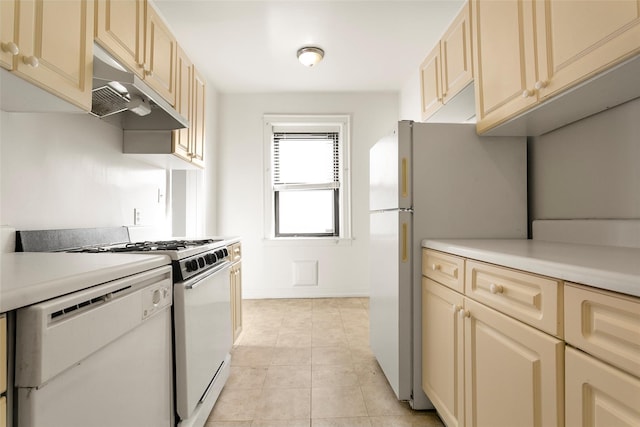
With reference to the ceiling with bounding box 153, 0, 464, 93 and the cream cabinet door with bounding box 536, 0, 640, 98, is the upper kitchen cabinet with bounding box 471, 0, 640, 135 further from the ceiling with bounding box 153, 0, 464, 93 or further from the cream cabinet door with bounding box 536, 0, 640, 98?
the ceiling with bounding box 153, 0, 464, 93

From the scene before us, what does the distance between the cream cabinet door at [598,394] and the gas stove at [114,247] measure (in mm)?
1290

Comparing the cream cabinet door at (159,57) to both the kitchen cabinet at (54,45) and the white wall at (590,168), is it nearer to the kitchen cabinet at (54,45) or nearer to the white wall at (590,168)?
the kitchen cabinet at (54,45)

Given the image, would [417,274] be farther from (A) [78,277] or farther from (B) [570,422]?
(A) [78,277]

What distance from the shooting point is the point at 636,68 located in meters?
0.92

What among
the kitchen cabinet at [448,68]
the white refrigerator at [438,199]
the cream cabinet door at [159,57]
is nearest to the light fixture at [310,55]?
the kitchen cabinet at [448,68]

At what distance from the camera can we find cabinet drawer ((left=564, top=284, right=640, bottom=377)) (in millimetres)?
579

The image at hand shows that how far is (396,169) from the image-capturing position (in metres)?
1.62

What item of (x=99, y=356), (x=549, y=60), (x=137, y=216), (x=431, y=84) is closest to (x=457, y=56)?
(x=431, y=84)

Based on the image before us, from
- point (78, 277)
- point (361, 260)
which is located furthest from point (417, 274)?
point (361, 260)

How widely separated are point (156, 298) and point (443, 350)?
1.23 meters

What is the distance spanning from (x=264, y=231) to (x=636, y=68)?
3479mm

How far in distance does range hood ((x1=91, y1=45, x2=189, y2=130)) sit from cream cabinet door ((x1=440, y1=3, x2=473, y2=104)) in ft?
5.42

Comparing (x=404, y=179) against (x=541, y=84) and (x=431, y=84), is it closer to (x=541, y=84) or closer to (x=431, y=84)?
(x=541, y=84)

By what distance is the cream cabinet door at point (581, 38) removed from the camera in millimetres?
845
